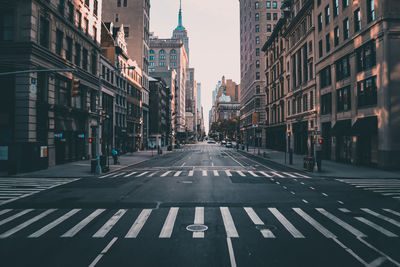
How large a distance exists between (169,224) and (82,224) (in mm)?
3094

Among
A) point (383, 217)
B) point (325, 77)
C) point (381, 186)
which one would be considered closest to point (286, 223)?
point (383, 217)

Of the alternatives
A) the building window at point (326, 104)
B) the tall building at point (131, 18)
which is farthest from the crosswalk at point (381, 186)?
the tall building at point (131, 18)

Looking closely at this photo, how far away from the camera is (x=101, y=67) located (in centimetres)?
4012

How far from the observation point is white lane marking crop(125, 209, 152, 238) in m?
8.29

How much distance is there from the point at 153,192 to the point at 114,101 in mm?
34217

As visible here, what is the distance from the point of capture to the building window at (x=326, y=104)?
3566 cm

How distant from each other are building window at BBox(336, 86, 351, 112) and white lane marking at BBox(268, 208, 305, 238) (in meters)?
25.1

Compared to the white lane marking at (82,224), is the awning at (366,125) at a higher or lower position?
higher

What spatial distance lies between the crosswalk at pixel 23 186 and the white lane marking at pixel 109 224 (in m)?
6.29

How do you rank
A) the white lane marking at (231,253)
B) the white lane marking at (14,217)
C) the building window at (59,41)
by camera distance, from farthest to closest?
the building window at (59,41) → the white lane marking at (14,217) → the white lane marking at (231,253)

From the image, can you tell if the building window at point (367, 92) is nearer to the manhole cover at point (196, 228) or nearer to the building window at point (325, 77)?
the building window at point (325, 77)

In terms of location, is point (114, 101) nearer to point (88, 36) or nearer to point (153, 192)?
point (88, 36)

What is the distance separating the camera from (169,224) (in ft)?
30.3

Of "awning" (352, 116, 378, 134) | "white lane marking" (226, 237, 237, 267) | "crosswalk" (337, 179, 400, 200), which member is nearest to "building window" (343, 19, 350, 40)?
"awning" (352, 116, 378, 134)
